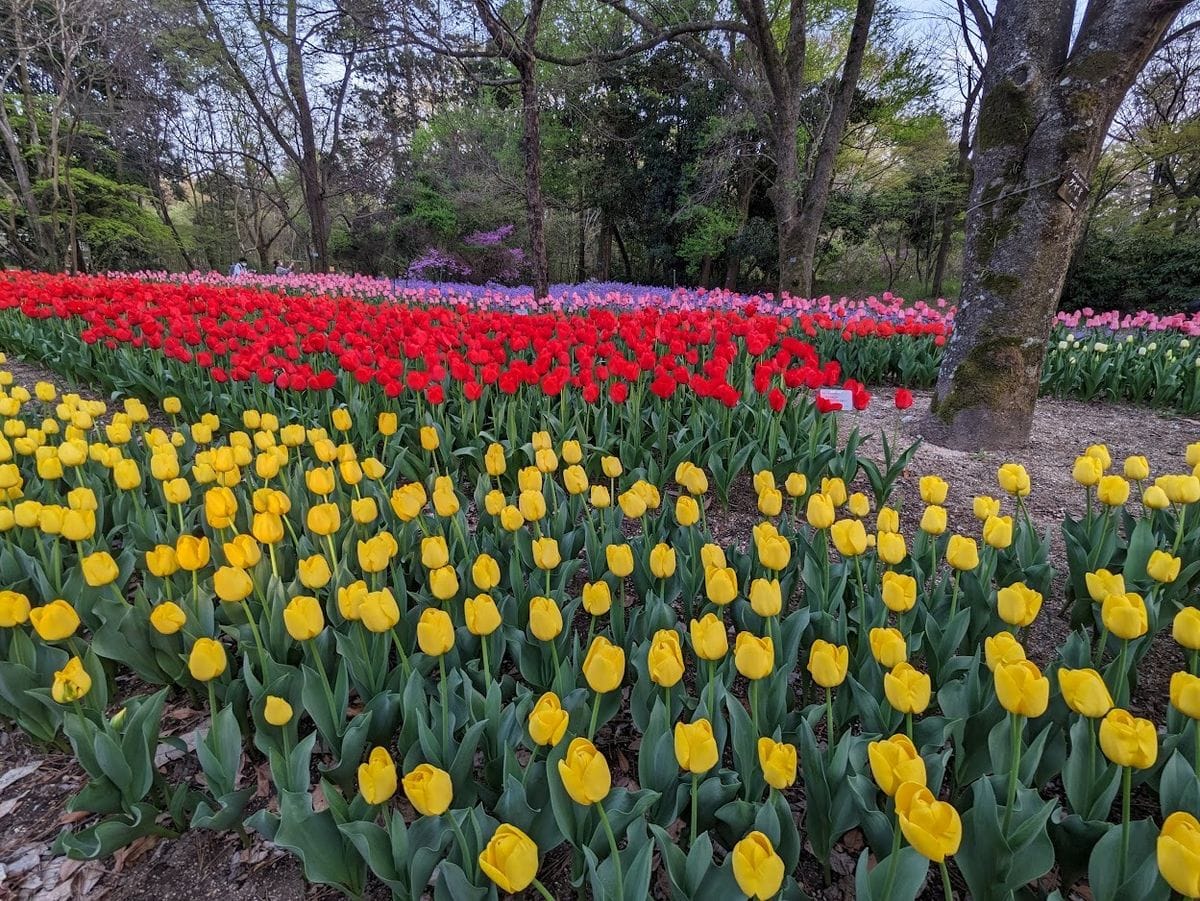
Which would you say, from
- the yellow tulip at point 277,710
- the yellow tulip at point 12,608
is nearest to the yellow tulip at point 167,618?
the yellow tulip at point 12,608

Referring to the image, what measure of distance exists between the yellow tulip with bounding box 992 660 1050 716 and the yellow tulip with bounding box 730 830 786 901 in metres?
0.51

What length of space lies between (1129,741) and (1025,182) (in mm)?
3791

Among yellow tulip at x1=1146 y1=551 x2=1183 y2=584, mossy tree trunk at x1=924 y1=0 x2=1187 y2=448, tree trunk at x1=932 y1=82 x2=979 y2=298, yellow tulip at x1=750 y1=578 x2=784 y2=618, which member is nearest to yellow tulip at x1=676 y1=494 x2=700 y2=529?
yellow tulip at x1=750 y1=578 x2=784 y2=618

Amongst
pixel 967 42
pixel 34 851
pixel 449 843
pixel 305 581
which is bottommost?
pixel 34 851

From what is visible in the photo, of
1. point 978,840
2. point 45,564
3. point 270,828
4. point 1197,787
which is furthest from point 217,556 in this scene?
point 1197,787

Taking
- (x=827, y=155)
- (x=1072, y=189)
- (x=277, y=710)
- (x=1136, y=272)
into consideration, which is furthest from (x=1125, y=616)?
(x=1136, y=272)

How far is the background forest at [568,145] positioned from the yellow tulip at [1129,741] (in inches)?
406

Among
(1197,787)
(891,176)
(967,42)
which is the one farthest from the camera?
(891,176)

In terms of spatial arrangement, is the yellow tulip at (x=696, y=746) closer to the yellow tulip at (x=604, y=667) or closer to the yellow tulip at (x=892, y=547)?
the yellow tulip at (x=604, y=667)

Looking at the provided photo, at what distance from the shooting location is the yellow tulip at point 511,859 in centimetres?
88

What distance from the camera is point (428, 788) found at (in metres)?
1.01

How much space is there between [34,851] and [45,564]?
2.97ft

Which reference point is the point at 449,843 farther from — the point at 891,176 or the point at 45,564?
the point at 891,176

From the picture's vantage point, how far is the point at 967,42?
13.6m
